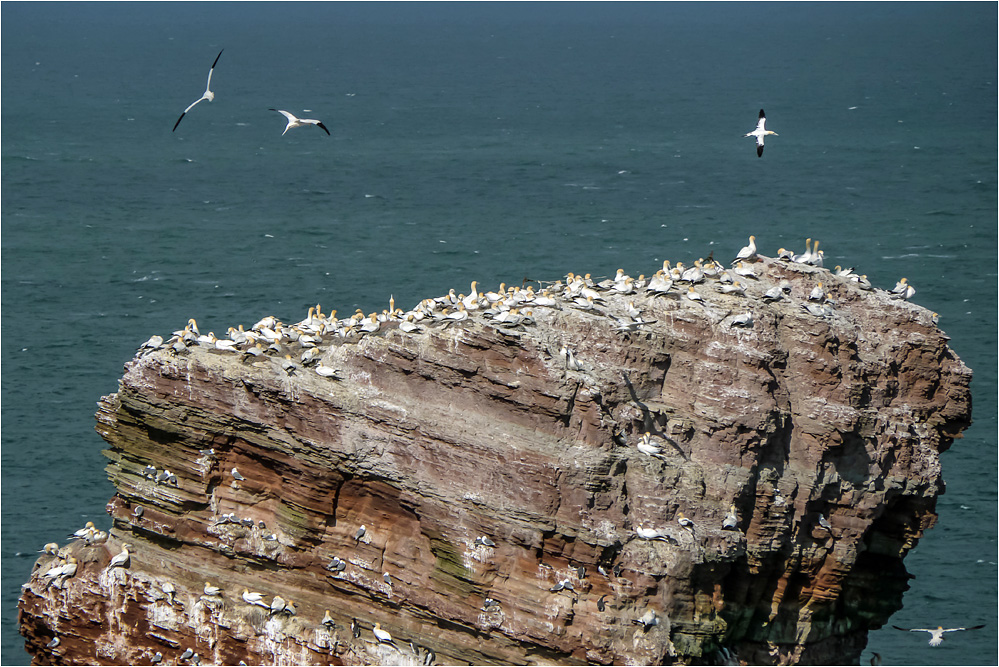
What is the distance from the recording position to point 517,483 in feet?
138

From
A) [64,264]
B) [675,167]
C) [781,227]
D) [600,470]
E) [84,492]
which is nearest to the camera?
[600,470]

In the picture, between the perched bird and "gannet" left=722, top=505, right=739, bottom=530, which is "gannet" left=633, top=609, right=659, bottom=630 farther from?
"gannet" left=722, top=505, right=739, bottom=530

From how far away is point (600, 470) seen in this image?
1645 inches

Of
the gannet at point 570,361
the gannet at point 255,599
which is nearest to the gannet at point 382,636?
the gannet at point 255,599

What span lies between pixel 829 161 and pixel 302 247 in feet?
187

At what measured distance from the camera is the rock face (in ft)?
138

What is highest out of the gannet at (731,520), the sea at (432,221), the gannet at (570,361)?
the gannet at (570,361)

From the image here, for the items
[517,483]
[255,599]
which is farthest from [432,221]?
A: [517,483]

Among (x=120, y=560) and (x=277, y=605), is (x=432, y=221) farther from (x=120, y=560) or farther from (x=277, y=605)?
(x=277, y=605)

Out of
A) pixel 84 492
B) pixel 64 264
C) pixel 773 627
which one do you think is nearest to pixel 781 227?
pixel 64 264

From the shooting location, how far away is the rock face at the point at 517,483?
4219 cm

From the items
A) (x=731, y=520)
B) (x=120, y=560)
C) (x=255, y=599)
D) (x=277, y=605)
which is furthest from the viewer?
(x=120, y=560)

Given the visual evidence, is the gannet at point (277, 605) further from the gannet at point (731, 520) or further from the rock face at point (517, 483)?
the gannet at point (731, 520)

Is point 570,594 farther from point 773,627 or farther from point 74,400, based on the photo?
point 74,400
